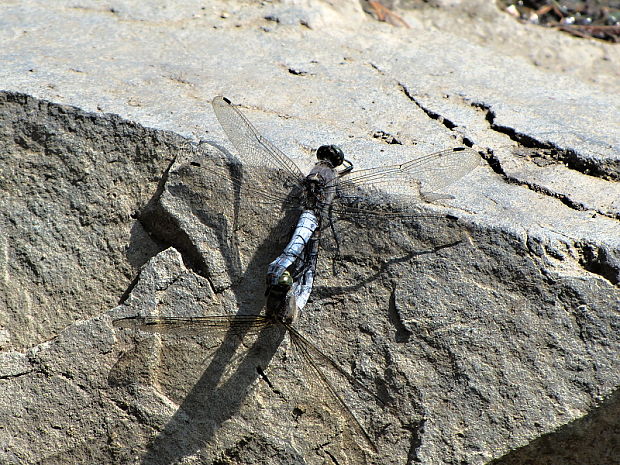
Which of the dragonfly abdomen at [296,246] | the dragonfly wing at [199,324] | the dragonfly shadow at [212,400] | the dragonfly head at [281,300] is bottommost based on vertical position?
the dragonfly shadow at [212,400]

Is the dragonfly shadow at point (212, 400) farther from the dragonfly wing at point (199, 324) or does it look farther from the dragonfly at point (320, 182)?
the dragonfly at point (320, 182)

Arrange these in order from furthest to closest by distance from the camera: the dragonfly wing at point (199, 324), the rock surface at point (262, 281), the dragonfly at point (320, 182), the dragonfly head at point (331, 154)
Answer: the dragonfly head at point (331, 154)
the dragonfly at point (320, 182)
the dragonfly wing at point (199, 324)
the rock surface at point (262, 281)

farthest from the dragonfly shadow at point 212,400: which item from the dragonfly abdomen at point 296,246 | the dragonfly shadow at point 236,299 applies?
the dragonfly abdomen at point 296,246

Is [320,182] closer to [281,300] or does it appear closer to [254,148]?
[254,148]

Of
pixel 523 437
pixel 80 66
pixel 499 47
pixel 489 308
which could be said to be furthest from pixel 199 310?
pixel 499 47

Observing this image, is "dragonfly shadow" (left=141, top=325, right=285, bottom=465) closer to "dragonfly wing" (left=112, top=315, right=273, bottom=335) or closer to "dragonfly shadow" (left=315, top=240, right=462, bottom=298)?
"dragonfly wing" (left=112, top=315, right=273, bottom=335)

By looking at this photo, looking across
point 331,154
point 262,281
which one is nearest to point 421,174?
point 331,154

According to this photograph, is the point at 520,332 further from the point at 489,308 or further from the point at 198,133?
the point at 198,133
